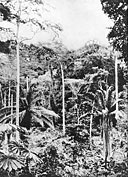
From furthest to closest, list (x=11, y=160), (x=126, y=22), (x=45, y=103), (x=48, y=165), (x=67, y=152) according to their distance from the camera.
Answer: (x=45, y=103)
(x=67, y=152)
(x=48, y=165)
(x=126, y=22)
(x=11, y=160)

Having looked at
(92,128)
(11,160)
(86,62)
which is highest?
(86,62)

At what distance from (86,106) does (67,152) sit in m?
13.9

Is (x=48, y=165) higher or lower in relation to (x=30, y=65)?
lower

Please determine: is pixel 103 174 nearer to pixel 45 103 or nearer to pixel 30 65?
pixel 45 103

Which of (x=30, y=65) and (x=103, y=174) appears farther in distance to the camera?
(x=30, y=65)

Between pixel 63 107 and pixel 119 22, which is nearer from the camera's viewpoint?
pixel 119 22

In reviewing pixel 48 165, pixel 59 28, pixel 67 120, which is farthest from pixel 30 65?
pixel 48 165

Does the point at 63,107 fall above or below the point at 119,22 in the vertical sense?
below

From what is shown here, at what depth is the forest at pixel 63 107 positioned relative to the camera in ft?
29.0

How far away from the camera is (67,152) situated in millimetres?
11242

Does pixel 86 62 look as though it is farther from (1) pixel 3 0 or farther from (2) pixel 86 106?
(1) pixel 3 0

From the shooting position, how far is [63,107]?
22719mm

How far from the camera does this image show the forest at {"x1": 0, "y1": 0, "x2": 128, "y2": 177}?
29.0 ft

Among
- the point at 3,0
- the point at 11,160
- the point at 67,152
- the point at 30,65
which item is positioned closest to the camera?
the point at 11,160
